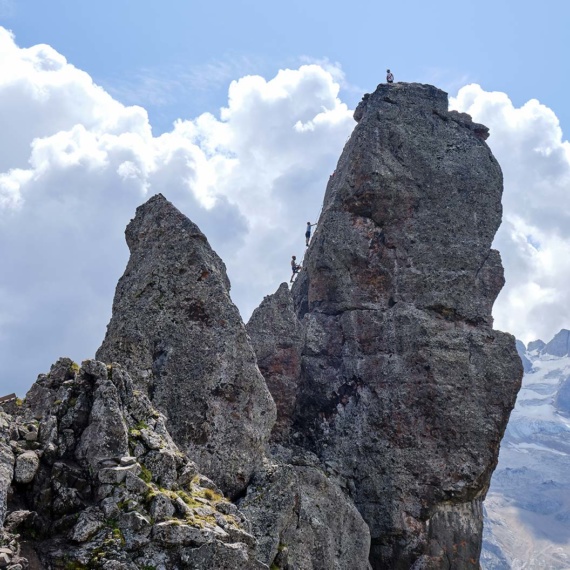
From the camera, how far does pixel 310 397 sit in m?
47.7

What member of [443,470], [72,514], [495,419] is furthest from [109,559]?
[495,419]

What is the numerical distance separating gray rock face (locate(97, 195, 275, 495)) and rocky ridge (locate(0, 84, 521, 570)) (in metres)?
0.08

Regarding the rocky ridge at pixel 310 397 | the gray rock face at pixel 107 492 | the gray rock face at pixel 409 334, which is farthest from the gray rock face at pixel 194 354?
the gray rock face at pixel 409 334

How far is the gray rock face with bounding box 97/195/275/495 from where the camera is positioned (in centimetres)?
3300

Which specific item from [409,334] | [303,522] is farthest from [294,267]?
[303,522]

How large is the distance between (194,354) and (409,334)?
18.1 meters

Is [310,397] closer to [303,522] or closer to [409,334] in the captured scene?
[409,334]

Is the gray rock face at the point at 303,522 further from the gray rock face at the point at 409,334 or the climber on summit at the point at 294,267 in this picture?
the climber on summit at the point at 294,267

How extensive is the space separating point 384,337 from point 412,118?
18002 mm

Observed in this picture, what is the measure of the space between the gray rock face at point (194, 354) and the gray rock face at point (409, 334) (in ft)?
33.2

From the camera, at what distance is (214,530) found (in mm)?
21531

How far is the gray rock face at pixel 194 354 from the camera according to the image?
3300 centimetres

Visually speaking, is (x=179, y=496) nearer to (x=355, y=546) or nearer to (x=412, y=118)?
(x=355, y=546)

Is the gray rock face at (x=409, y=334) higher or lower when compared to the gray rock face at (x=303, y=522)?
higher
